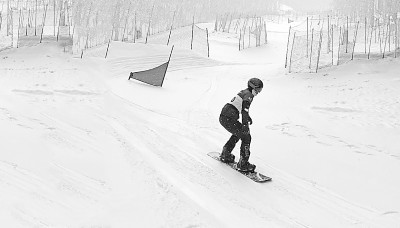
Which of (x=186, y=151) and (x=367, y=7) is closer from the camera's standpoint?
(x=186, y=151)

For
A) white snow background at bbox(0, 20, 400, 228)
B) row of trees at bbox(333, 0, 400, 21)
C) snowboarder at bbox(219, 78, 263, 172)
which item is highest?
row of trees at bbox(333, 0, 400, 21)

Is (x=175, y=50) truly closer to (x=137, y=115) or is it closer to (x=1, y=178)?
(x=137, y=115)

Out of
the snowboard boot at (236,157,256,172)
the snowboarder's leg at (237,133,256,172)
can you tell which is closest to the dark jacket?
the snowboarder's leg at (237,133,256,172)

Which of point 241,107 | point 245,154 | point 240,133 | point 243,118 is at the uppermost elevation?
point 241,107

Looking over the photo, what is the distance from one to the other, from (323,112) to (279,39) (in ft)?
57.2

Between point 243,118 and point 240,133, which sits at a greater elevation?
point 243,118

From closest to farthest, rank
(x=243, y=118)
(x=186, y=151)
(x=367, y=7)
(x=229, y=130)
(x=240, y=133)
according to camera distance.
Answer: (x=243, y=118) < (x=240, y=133) < (x=229, y=130) < (x=186, y=151) < (x=367, y=7)

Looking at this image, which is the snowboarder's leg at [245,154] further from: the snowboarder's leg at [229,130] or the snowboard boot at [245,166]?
the snowboarder's leg at [229,130]

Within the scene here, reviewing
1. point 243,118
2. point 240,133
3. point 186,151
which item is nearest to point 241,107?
point 243,118

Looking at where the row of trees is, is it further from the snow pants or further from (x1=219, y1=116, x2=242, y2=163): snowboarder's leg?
the snow pants

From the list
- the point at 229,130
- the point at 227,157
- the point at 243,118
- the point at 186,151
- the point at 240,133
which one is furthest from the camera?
the point at 186,151

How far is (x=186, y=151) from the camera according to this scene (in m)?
6.18

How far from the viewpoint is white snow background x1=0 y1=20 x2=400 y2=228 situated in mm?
4098

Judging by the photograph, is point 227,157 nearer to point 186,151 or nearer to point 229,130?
point 229,130
